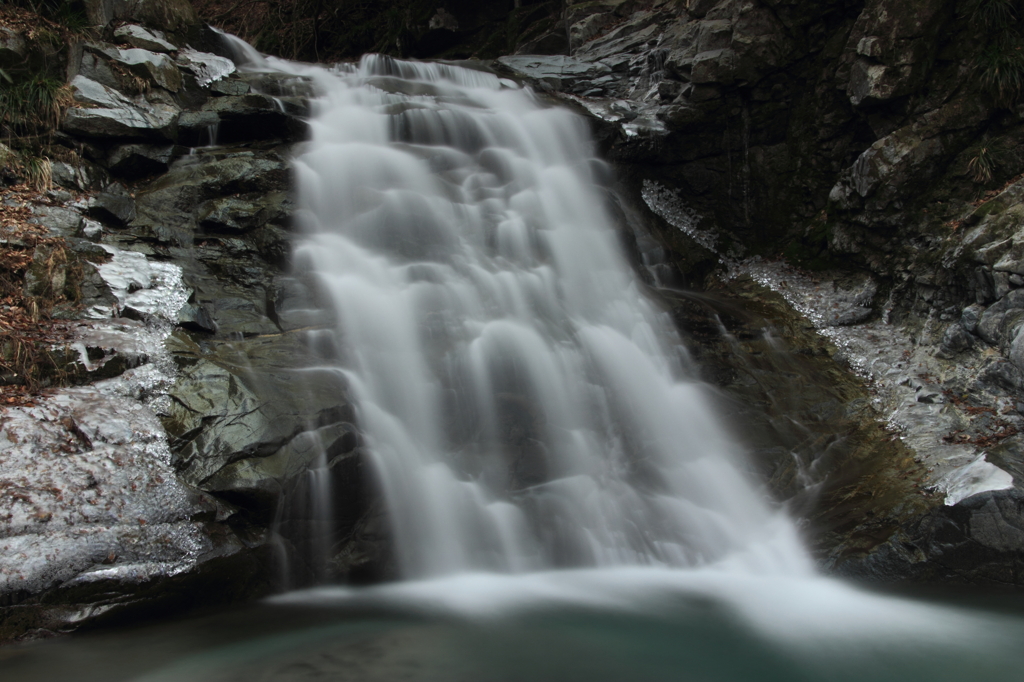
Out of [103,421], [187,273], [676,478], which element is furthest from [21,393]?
[676,478]

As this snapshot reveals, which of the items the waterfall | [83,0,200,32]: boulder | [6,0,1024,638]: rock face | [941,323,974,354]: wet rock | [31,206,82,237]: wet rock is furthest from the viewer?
[83,0,200,32]: boulder

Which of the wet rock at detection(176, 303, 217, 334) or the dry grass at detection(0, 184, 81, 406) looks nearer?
the dry grass at detection(0, 184, 81, 406)

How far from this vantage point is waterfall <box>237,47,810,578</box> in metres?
5.56

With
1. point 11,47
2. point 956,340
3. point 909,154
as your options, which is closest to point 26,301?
point 11,47

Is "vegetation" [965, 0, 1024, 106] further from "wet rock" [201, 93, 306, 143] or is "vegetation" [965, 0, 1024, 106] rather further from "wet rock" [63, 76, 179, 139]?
"wet rock" [63, 76, 179, 139]

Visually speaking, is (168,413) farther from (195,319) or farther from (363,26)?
(363,26)

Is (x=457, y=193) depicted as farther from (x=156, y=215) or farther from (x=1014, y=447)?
(x=1014, y=447)

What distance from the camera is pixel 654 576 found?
17.5 ft

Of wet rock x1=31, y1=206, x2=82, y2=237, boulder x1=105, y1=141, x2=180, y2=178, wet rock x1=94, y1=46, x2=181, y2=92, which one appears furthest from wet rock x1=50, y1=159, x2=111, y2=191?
wet rock x1=94, y1=46, x2=181, y2=92

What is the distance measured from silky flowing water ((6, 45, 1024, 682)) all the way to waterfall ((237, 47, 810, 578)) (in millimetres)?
26

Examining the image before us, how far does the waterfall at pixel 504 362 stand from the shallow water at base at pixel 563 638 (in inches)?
19.7

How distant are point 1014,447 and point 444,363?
519cm

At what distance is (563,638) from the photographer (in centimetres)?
430

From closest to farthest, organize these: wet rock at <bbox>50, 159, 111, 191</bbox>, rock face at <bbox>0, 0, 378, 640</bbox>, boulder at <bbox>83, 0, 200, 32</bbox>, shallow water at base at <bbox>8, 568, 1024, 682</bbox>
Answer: shallow water at base at <bbox>8, 568, 1024, 682</bbox>, rock face at <bbox>0, 0, 378, 640</bbox>, wet rock at <bbox>50, 159, 111, 191</bbox>, boulder at <bbox>83, 0, 200, 32</bbox>
